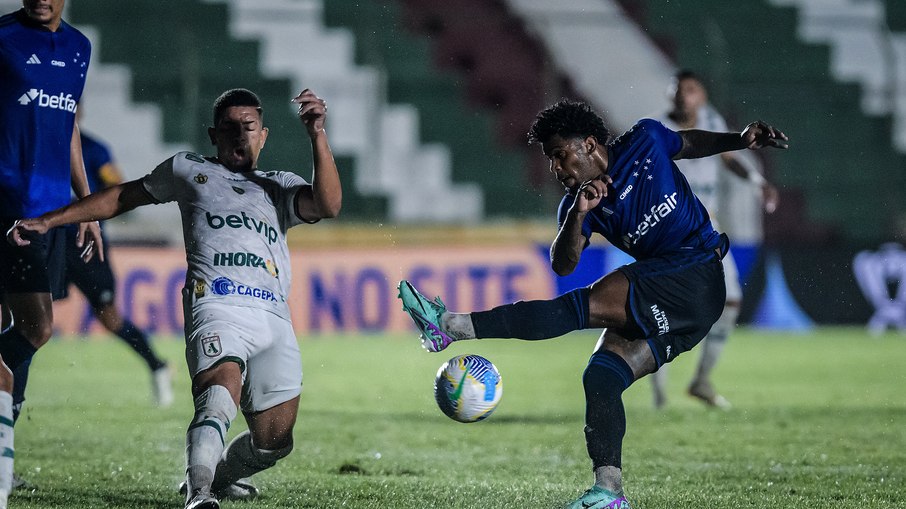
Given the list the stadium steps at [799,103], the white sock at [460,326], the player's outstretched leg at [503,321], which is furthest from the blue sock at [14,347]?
the stadium steps at [799,103]

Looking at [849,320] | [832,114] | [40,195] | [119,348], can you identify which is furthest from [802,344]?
[40,195]

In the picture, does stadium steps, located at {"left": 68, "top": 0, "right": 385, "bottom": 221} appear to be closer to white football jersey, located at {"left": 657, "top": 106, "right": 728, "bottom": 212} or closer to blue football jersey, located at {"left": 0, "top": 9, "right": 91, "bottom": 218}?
white football jersey, located at {"left": 657, "top": 106, "right": 728, "bottom": 212}

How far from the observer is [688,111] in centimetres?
788

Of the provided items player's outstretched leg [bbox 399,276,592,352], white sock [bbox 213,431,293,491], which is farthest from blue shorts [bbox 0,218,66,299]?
player's outstretched leg [bbox 399,276,592,352]

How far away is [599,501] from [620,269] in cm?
98

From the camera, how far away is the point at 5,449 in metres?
4.09

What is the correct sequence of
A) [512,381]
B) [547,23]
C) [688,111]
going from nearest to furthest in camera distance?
1. [688,111]
2. [512,381]
3. [547,23]

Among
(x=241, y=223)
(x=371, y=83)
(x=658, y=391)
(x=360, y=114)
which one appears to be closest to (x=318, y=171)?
(x=241, y=223)

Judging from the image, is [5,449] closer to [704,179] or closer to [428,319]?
[428,319]

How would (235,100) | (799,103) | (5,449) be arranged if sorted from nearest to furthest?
(5,449), (235,100), (799,103)

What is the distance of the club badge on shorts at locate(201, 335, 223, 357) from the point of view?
163 inches

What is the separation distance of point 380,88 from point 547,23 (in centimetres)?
290

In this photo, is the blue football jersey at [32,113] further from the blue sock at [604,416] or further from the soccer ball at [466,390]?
the blue sock at [604,416]

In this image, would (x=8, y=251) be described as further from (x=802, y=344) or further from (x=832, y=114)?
(x=832, y=114)
